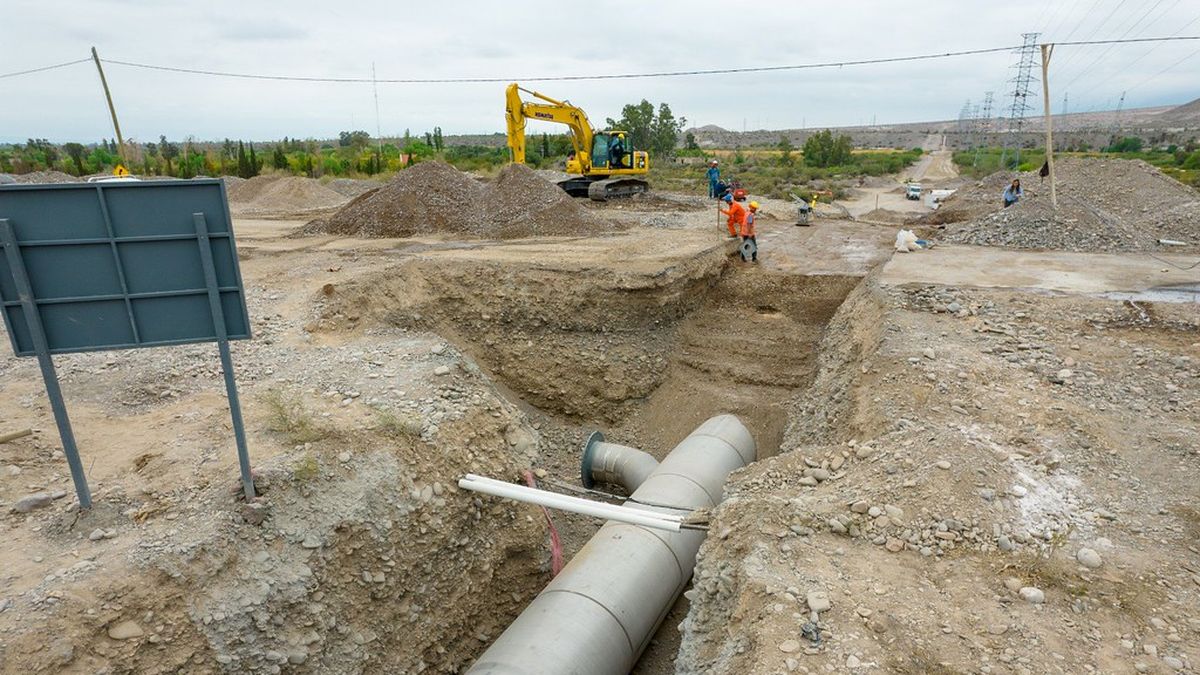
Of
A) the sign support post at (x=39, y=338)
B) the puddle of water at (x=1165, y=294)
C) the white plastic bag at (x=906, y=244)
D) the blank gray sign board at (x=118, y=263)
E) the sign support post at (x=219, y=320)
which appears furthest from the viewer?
→ the white plastic bag at (x=906, y=244)

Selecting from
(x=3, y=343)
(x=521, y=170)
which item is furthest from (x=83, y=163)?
(x=3, y=343)

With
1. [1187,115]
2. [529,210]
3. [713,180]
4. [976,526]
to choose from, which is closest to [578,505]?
[976,526]

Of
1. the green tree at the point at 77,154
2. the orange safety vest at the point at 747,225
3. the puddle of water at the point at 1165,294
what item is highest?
the green tree at the point at 77,154

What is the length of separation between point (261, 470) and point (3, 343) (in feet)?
20.6

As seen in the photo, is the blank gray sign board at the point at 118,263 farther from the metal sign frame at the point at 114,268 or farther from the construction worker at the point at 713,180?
the construction worker at the point at 713,180

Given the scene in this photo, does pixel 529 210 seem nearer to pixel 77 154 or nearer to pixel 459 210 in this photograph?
pixel 459 210

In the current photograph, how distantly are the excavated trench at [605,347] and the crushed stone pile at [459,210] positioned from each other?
4.24 metres

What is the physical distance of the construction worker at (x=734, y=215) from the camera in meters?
14.8

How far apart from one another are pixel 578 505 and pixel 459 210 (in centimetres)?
1270

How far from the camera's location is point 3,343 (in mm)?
9000

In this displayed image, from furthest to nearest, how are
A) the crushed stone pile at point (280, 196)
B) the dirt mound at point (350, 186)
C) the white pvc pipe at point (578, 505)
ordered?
the dirt mound at point (350, 186) < the crushed stone pile at point (280, 196) < the white pvc pipe at point (578, 505)

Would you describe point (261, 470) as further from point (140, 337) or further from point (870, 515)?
point (870, 515)

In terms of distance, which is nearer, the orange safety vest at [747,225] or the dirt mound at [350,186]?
the orange safety vest at [747,225]

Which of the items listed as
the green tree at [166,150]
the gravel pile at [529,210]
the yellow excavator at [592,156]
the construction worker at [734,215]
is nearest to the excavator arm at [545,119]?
the yellow excavator at [592,156]
